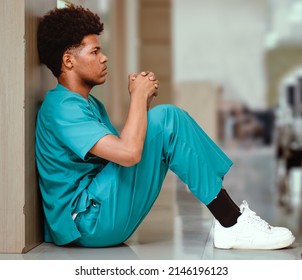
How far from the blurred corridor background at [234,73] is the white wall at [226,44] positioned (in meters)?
0.01

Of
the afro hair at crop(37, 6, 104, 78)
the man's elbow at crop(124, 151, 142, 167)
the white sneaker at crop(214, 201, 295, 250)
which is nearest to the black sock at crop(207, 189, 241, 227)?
the white sneaker at crop(214, 201, 295, 250)

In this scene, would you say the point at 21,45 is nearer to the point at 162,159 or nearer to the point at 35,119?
the point at 35,119

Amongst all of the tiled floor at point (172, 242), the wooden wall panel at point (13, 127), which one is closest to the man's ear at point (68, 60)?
the wooden wall panel at point (13, 127)

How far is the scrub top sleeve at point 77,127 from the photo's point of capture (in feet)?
6.37

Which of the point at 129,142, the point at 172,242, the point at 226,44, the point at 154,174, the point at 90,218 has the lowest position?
the point at 172,242

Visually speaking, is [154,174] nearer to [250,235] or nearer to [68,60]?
[250,235]

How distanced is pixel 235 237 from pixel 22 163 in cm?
66

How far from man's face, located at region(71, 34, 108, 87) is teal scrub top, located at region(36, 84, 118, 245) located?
7 cm

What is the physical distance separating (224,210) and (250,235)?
11 centimetres

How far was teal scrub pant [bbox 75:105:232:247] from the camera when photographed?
201 centimetres

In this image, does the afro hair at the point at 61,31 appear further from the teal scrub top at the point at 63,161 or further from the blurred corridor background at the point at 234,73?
the blurred corridor background at the point at 234,73

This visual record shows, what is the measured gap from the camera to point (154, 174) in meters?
2.06

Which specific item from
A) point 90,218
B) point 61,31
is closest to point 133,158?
point 90,218
